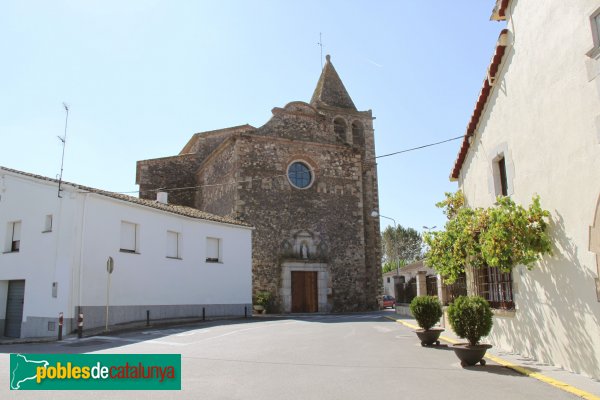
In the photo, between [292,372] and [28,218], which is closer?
[292,372]

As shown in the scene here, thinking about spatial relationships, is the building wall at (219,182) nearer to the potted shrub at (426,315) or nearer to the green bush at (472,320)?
the potted shrub at (426,315)

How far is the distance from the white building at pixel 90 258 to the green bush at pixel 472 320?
11.5 m

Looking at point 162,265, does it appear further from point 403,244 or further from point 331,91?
point 403,244

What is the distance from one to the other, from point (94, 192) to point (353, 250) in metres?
15.2

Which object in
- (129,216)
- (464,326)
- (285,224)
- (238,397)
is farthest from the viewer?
(285,224)

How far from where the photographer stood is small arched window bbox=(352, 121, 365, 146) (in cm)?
3409

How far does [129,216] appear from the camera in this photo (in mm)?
17469

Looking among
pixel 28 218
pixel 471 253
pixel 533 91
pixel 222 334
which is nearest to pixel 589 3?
pixel 533 91

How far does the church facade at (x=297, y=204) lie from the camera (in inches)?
993

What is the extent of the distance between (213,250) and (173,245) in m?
2.40

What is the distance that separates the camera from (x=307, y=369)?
827cm

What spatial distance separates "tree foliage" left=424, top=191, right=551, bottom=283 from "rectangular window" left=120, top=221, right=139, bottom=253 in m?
11.4

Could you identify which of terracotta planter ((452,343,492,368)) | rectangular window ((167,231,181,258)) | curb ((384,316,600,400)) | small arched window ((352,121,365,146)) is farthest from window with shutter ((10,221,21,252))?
small arched window ((352,121,365,146))

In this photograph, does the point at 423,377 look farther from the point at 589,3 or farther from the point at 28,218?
the point at 28,218
